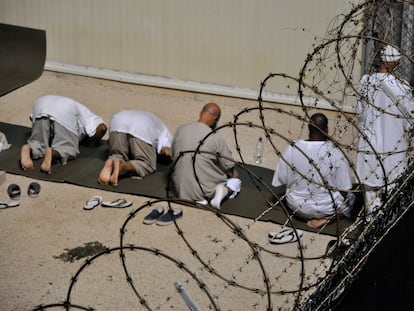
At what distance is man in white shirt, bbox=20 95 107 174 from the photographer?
9094mm

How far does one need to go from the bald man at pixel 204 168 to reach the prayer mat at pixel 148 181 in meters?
0.12

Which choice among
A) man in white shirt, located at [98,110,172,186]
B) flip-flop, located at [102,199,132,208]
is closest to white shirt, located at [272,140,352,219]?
flip-flop, located at [102,199,132,208]

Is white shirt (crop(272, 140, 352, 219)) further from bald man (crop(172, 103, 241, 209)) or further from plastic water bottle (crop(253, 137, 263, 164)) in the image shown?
plastic water bottle (crop(253, 137, 263, 164))

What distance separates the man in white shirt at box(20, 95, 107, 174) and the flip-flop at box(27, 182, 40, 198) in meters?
0.37

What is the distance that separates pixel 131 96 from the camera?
1141 cm

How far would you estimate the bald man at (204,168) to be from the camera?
27.4 feet

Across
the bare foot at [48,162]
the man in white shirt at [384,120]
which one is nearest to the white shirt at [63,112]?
the bare foot at [48,162]

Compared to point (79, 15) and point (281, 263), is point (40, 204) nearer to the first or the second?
point (281, 263)

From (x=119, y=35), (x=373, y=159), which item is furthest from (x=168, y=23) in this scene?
(x=373, y=159)

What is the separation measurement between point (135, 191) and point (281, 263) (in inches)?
74.3

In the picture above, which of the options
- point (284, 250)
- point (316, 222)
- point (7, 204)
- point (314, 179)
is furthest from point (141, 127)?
point (284, 250)

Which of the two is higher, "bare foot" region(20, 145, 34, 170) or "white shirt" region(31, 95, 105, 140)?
"white shirt" region(31, 95, 105, 140)

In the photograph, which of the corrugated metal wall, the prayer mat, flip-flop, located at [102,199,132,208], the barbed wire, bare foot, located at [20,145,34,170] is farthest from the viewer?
the corrugated metal wall

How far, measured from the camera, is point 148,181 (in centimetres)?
890
